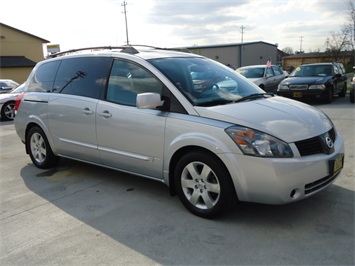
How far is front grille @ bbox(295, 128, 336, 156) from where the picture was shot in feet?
10.5

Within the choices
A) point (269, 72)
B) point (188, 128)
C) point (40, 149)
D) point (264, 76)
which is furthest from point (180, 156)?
point (269, 72)

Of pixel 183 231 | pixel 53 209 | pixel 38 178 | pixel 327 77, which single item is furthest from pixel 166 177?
pixel 327 77

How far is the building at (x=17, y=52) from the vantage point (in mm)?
32841

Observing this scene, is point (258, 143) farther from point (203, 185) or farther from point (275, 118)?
point (203, 185)

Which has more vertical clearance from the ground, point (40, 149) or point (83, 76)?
point (83, 76)

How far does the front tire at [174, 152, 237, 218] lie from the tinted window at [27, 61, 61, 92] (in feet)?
9.05

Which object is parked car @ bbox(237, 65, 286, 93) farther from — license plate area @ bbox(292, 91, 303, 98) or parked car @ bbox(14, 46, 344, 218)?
parked car @ bbox(14, 46, 344, 218)

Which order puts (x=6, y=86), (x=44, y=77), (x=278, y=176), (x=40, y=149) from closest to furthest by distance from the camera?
1. (x=278, y=176)
2. (x=44, y=77)
3. (x=40, y=149)
4. (x=6, y=86)

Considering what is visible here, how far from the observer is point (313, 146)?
329 cm

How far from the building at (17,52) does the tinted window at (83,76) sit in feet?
102

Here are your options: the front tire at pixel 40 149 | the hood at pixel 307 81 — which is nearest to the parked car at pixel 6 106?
the front tire at pixel 40 149

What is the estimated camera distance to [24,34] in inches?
1405

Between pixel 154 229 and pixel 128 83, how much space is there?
1.79 m

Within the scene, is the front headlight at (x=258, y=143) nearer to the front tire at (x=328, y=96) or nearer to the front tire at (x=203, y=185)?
the front tire at (x=203, y=185)
